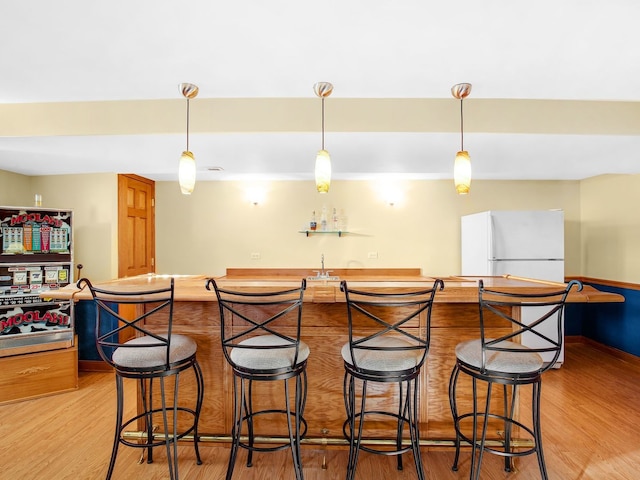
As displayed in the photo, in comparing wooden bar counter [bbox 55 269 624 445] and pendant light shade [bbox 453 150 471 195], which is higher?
pendant light shade [bbox 453 150 471 195]

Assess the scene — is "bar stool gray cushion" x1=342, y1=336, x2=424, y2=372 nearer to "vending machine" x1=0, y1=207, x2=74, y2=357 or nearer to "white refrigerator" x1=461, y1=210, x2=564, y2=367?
"white refrigerator" x1=461, y1=210, x2=564, y2=367

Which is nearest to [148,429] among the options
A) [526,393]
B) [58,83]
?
[58,83]

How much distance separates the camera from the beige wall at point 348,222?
15.1 ft

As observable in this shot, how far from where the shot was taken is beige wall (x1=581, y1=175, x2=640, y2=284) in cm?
383

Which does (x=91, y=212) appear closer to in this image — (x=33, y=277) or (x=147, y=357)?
(x=33, y=277)

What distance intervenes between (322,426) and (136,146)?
100 inches

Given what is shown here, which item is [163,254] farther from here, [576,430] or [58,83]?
[576,430]

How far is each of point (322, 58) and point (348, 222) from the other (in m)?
2.94

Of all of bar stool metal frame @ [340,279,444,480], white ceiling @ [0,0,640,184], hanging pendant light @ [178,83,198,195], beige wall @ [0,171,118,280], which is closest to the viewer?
white ceiling @ [0,0,640,184]

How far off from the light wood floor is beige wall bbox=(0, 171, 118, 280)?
4.53ft

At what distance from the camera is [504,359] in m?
1.72

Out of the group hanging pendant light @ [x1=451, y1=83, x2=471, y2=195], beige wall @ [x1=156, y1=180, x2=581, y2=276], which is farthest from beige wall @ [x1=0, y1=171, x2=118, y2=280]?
hanging pendant light @ [x1=451, y1=83, x2=471, y2=195]

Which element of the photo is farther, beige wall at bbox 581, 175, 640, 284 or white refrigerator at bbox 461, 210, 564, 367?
beige wall at bbox 581, 175, 640, 284

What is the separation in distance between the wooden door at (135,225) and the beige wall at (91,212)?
7 centimetres
